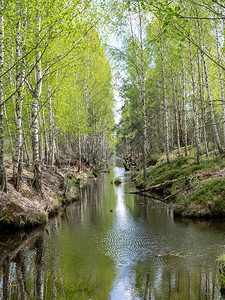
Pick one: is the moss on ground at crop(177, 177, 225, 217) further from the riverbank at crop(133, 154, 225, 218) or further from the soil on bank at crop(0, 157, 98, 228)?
the soil on bank at crop(0, 157, 98, 228)

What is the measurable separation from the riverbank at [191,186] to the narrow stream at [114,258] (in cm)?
73

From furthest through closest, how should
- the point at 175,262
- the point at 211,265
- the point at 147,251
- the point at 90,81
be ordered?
the point at 90,81 < the point at 147,251 < the point at 175,262 < the point at 211,265

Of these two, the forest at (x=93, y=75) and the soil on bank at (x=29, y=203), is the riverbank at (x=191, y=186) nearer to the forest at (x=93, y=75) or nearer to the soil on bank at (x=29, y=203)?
the forest at (x=93, y=75)

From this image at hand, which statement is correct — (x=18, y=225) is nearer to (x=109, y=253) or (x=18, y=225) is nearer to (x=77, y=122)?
(x=109, y=253)

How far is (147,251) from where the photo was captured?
7.30m

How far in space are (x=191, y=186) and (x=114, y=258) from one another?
6576 millimetres

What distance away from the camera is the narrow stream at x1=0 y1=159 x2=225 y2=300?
5.05 meters

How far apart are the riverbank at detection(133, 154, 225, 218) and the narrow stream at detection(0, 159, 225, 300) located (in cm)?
73

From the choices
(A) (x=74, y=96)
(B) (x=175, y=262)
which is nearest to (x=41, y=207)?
(B) (x=175, y=262)

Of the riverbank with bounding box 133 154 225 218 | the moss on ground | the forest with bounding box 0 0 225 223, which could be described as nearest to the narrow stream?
the moss on ground

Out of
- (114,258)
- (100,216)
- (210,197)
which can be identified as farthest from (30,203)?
(210,197)

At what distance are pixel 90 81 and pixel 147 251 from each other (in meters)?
24.0

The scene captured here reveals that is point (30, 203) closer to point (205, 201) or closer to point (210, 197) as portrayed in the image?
point (205, 201)

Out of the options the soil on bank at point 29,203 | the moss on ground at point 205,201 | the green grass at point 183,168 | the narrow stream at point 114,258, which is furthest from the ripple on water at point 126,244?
the green grass at point 183,168
